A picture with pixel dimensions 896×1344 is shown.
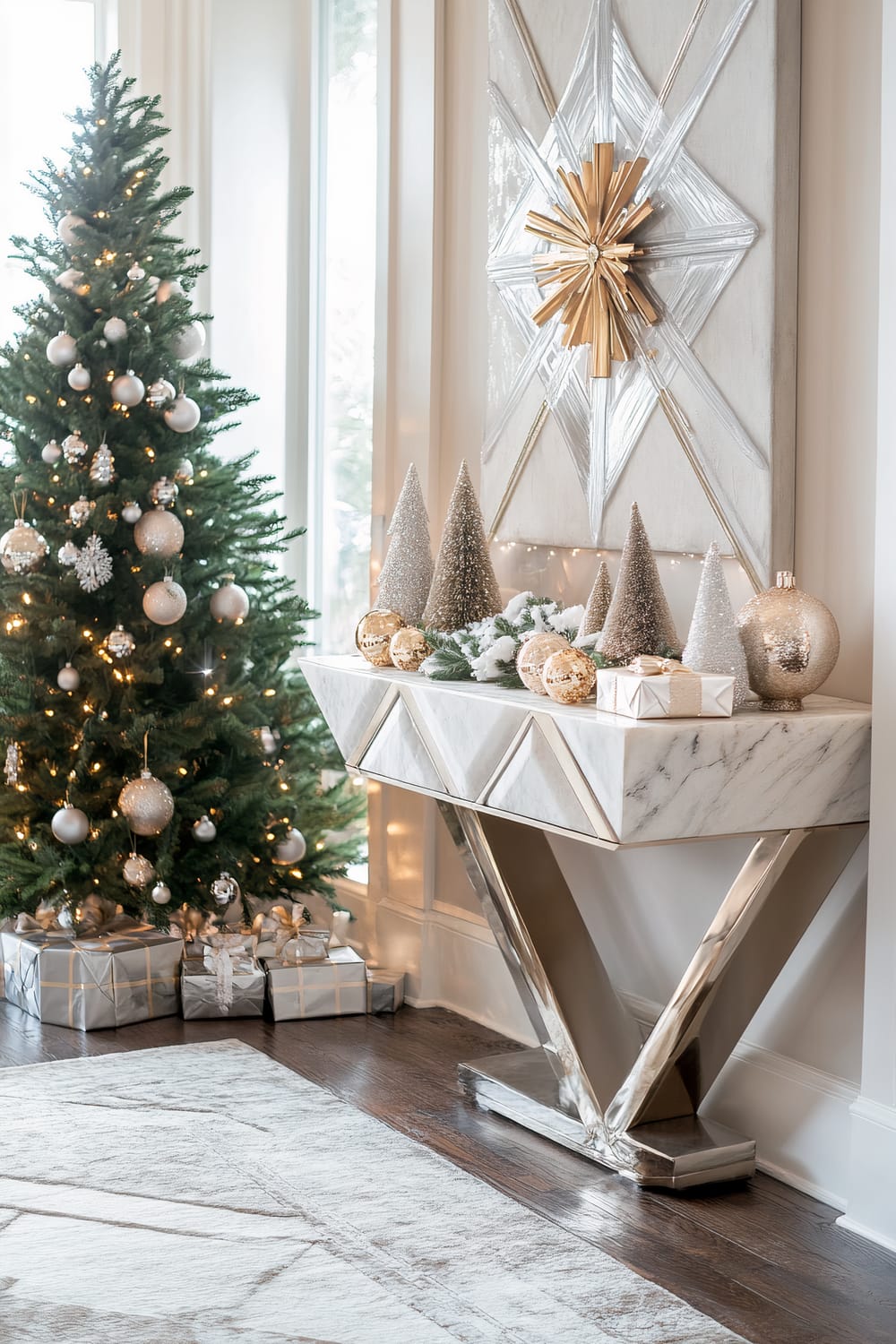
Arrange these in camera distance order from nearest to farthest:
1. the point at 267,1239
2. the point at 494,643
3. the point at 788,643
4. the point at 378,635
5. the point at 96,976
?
1. the point at 267,1239
2. the point at 788,643
3. the point at 494,643
4. the point at 378,635
5. the point at 96,976

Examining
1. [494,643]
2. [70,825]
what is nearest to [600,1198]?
[494,643]

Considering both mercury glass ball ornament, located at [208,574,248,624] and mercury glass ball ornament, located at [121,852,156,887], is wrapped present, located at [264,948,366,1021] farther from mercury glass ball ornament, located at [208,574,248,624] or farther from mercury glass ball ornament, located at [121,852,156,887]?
mercury glass ball ornament, located at [208,574,248,624]

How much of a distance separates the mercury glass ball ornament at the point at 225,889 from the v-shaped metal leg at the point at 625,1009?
2.74 ft

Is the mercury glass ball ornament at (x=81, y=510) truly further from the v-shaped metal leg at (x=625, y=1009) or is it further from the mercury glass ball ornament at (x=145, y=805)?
the v-shaped metal leg at (x=625, y=1009)

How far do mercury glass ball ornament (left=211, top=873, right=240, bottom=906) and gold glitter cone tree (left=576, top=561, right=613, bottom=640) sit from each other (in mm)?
1256

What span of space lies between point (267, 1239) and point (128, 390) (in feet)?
6.69

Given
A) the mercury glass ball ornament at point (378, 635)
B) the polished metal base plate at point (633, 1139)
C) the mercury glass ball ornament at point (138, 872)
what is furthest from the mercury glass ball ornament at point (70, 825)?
the polished metal base plate at point (633, 1139)

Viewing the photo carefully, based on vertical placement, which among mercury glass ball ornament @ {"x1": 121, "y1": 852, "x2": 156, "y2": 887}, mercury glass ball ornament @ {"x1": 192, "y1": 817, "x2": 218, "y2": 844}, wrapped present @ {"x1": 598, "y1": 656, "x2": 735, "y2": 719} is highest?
wrapped present @ {"x1": 598, "y1": 656, "x2": 735, "y2": 719}

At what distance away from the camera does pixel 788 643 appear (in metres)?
2.39

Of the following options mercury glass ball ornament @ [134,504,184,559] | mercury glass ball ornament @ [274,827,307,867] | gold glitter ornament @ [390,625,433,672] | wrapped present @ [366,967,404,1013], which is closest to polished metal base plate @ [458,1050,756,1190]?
wrapped present @ [366,967,404,1013]

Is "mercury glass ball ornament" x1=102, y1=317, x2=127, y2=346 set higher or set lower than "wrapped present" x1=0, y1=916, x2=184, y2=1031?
higher

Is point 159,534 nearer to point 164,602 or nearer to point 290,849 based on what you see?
point 164,602

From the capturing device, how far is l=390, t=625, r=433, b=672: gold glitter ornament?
294 cm

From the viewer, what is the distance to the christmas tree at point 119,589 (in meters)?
3.51
